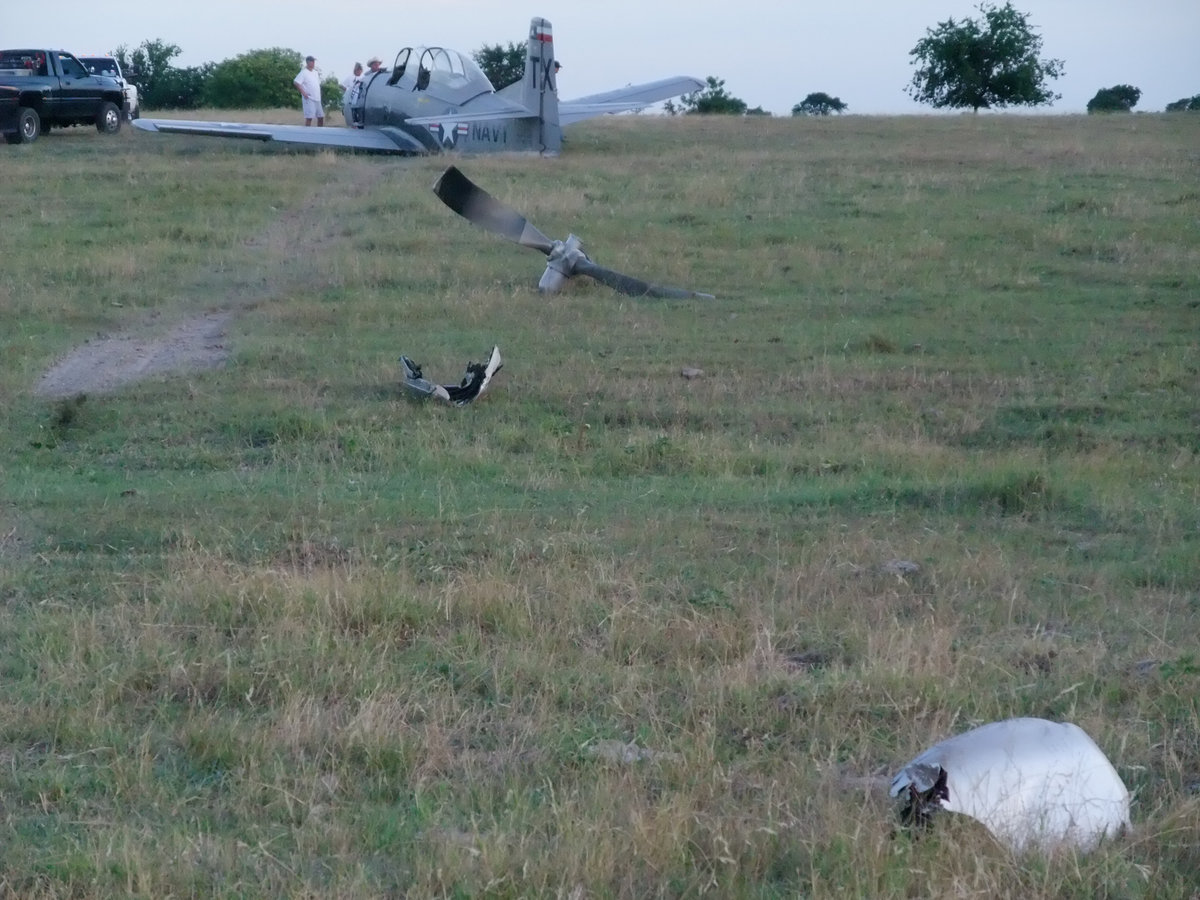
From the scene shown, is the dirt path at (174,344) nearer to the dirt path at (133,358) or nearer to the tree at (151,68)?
the dirt path at (133,358)

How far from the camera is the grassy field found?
3.66 meters

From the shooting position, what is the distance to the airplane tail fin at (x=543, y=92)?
28375 mm

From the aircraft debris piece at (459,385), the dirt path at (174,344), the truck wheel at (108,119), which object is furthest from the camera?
the truck wheel at (108,119)

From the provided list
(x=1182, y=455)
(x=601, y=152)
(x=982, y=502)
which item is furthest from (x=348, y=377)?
(x=601, y=152)

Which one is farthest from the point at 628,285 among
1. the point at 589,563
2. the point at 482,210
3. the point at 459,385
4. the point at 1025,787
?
the point at 1025,787

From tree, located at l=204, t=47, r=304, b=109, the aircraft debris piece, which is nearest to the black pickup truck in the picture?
the aircraft debris piece

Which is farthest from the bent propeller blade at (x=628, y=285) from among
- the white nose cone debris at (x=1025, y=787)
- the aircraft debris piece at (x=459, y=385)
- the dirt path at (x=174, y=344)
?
the white nose cone debris at (x=1025, y=787)

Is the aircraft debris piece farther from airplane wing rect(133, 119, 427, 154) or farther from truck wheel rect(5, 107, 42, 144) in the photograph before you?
truck wheel rect(5, 107, 42, 144)

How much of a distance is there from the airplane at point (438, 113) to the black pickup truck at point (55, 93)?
101 inches

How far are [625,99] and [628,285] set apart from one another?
22133 mm

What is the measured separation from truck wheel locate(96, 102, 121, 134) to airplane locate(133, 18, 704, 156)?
2.82 m

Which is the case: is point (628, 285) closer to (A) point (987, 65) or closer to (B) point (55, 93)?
(B) point (55, 93)

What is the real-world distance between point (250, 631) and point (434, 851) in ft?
6.94

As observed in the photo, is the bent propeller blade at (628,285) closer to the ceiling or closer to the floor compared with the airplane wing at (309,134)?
closer to the floor
